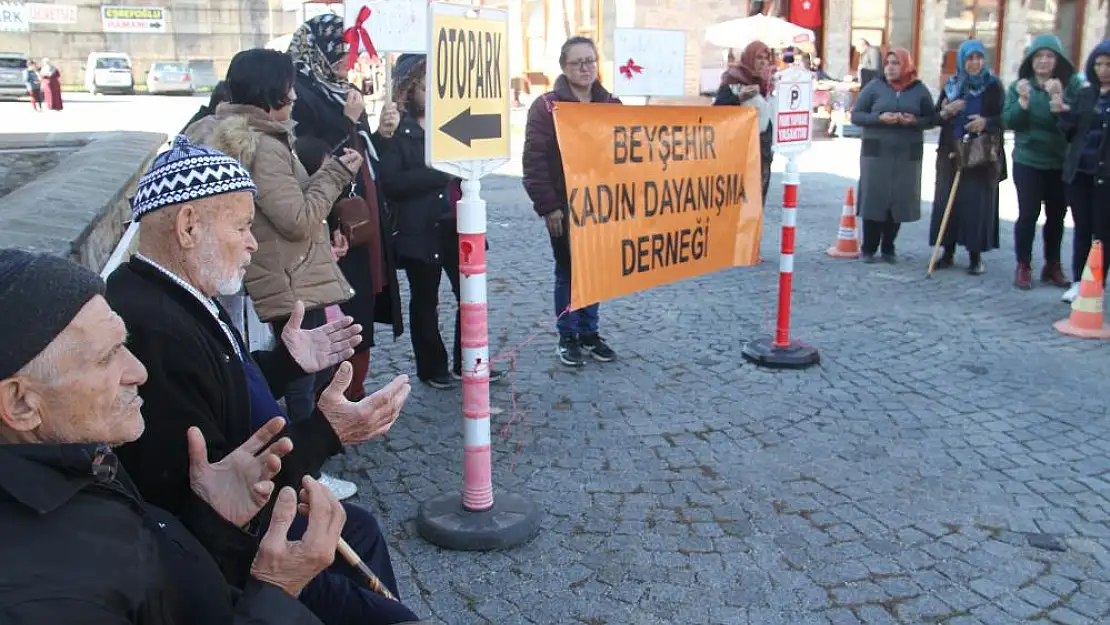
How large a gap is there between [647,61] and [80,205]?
500cm

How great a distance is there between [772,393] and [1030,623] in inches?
90.0

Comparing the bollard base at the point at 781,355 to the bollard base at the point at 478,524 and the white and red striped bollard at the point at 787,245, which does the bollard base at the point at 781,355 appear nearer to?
the white and red striped bollard at the point at 787,245

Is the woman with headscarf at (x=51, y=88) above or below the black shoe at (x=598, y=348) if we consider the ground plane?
above

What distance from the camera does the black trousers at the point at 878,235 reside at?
8.71 meters

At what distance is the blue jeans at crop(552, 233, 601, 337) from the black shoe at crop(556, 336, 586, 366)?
39 mm

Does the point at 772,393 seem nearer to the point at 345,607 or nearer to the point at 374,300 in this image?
the point at 374,300

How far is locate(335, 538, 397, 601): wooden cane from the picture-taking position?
8.02 ft

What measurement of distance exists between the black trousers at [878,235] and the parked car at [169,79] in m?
41.3

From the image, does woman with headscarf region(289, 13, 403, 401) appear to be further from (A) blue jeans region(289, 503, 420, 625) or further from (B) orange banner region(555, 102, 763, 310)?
(A) blue jeans region(289, 503, 420, 625)

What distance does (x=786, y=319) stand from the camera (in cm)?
579

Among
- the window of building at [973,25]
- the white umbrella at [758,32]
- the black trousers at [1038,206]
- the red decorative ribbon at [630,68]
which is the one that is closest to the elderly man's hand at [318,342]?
the red decorative ribbon at [630,68]

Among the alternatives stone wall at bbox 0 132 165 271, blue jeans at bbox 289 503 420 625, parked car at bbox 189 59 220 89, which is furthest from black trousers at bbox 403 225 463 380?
parked car at bbox 189 59 220 89

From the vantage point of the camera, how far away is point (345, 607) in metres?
2.31

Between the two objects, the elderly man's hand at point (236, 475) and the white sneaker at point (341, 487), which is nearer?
the elderly man's hand at point (236, 475)
